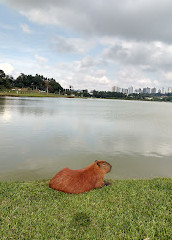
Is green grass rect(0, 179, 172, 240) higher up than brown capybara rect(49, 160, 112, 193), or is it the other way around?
brown capybara rect(49, 160, 112, 193)

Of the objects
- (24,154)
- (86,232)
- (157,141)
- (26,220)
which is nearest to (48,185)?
(26,220)

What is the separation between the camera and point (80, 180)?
4.80 metres

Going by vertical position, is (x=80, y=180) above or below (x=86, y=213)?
above

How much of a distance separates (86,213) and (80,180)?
1.12 metres

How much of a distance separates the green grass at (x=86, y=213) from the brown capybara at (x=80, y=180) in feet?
0.60

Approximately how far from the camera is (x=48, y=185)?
517 centimetres

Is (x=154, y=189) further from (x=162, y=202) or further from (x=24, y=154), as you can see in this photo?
(x=24, y=154)

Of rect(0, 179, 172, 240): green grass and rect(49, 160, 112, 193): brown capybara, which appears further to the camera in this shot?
rect(49, 160, 112, 193): brown capybara

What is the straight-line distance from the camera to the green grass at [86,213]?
316 cm

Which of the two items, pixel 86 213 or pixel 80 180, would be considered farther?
pixel 80 180

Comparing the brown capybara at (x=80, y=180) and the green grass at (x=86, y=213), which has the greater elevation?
the brown capybara at (x=80, y=180)

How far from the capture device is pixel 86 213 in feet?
12.3

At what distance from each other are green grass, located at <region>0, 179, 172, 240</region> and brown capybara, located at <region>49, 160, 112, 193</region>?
7.1 inches

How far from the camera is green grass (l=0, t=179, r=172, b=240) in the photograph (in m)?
3.16
